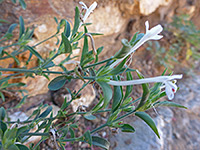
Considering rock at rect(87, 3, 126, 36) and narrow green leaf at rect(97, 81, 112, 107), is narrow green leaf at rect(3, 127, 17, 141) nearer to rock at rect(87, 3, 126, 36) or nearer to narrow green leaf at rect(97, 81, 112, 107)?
narrow green leaf at rect(97, 81, 112, 107)

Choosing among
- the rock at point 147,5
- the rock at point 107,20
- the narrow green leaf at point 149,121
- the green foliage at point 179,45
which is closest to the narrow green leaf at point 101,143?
the narrow green leaf at point 149,121

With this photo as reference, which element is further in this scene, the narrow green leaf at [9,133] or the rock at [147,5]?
the rock at [147,5]

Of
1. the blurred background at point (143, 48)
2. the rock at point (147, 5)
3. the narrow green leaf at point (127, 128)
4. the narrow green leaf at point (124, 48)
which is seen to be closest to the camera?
the narrow green leaf at point (124, 48)

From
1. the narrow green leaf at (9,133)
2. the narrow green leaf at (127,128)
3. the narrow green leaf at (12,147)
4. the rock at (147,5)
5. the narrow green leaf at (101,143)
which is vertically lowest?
the narrow green leaf at (101,143)

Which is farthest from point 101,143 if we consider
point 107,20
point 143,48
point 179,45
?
point 179,45

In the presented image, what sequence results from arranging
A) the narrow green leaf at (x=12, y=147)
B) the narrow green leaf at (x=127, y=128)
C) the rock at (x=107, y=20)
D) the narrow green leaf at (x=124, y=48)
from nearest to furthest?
the narrow green leaf at (x=124, y=48) → the narrow green leaf at (x=12, y=147) → the narrow green leaf at (x=127, y=128) → the rock at (x=107, y=20)

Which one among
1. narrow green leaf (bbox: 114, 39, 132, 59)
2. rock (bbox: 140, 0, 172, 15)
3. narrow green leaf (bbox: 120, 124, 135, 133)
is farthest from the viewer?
rock (bbox: 140, 0, 172, 15)

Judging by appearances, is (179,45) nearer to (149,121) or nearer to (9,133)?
(149,121)

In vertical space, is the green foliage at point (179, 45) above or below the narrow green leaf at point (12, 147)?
above

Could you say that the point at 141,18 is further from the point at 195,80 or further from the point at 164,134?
the point at 164,134

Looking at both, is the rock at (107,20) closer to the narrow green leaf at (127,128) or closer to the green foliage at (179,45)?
the green foliage at (179,45)

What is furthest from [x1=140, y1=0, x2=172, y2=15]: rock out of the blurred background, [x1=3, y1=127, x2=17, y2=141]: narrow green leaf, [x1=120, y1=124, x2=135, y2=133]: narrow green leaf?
[x1=3, y1=127, x2=17, y2=141]: narrow green leaf
